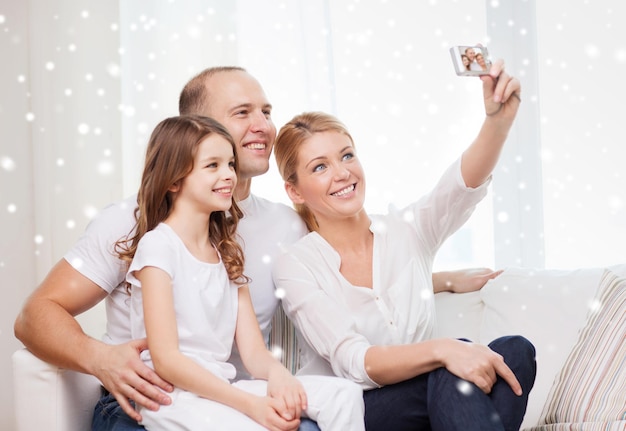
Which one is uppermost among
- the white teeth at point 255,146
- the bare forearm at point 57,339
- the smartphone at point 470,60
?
the smartphone at point 470,60

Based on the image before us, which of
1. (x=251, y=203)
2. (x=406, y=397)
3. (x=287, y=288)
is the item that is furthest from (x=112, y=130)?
(x=406, y=397)

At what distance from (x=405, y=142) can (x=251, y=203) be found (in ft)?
3.38

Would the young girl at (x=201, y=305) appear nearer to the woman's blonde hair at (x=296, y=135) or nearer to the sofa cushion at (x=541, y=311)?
the woman's blonde hair at (x=296, y=135)

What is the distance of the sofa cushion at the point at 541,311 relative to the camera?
1.80 metres

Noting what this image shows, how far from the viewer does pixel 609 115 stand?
8.72 feet

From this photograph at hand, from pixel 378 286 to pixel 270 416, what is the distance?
0.52 metres

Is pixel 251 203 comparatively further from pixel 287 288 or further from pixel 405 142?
pixel 405 142

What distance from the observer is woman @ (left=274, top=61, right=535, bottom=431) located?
1.39 metres

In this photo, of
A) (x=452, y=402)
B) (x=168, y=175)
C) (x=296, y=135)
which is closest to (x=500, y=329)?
(x=452, y=402)

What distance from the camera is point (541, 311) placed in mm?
1884

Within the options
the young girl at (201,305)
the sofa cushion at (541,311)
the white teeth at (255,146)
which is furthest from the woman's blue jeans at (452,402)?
the white teeth at (255,146)

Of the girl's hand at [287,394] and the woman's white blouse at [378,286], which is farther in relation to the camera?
the woman's white blouse at [378,286]

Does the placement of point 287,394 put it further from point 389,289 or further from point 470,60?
Answer: point 470,60

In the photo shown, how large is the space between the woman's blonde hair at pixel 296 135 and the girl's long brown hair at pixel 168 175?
272mm
